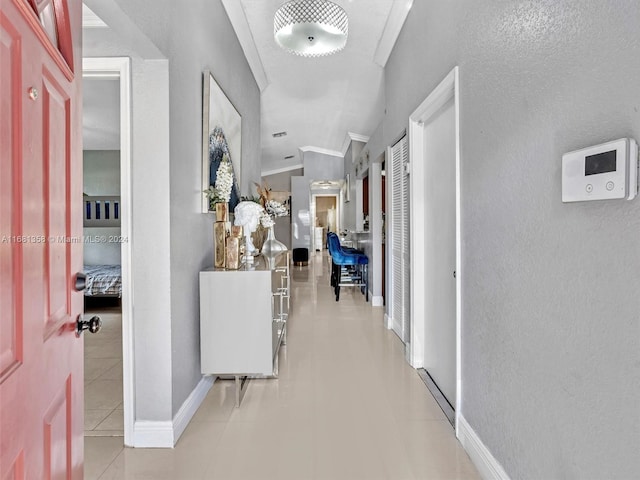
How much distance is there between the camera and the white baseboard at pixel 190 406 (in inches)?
86.3

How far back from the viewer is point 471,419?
202cm

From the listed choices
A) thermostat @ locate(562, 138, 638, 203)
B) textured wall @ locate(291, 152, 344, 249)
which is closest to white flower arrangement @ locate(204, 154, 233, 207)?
thermostat @ locate(562, 138, 638, 203)

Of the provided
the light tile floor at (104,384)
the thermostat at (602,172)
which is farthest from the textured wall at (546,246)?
the light tile floor at (104,384)

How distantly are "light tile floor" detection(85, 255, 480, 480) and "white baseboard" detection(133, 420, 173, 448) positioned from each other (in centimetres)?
4

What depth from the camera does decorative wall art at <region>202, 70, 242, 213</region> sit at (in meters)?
2.69

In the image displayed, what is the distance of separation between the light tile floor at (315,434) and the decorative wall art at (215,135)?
1.42 metres

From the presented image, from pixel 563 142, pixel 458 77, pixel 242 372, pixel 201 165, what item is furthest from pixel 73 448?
pixel 458 77

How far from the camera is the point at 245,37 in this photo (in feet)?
12.7

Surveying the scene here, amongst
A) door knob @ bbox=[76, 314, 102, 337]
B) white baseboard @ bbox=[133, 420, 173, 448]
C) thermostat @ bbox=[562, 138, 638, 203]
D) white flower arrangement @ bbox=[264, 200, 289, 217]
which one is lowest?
white baseboard @ bbox=[133, 420, 173, 448]

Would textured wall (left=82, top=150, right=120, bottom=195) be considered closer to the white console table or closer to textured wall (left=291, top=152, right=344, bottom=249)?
the white console table

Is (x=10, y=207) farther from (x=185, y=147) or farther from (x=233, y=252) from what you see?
(x=233, y=252)

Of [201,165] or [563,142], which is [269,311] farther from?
[563,142]

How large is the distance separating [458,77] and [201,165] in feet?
5.62

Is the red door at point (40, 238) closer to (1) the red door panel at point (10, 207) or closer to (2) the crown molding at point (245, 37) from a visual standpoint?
(1) the red door panel at point (10, 207)
